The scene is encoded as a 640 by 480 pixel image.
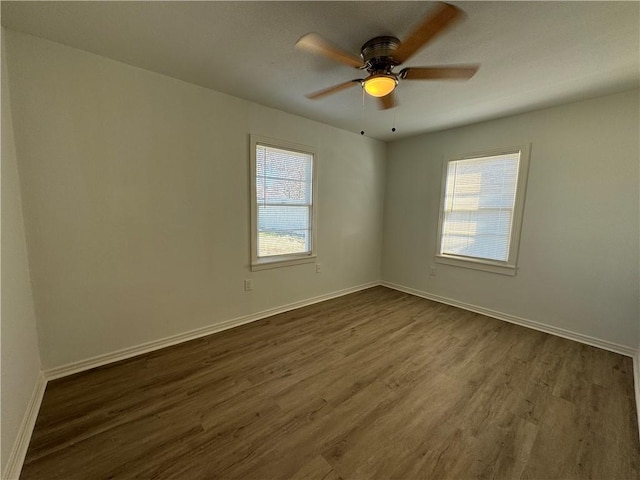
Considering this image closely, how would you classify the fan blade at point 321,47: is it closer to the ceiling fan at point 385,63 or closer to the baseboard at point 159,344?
the ceiling fan at point 385,63

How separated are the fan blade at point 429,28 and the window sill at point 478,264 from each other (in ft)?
9.10

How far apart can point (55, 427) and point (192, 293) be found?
1237mm

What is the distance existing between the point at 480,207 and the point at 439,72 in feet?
7.46

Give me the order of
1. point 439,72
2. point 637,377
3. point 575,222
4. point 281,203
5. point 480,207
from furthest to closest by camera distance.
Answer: point 480,207
point 281,203
point 575,222
point 637,377
point 439,72

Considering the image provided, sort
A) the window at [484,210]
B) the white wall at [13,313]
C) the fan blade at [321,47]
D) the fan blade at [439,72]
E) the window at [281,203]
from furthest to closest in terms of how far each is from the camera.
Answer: the window at [484,210], the window at [281,203], the fan blade at [439,72], the fan blade at [321,47], the white wall at [13,313]

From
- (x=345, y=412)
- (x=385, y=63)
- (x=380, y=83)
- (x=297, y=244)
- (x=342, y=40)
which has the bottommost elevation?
(x=345, y=412)

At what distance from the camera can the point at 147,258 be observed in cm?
230

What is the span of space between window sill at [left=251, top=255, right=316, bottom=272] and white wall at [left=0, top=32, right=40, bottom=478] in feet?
5.76

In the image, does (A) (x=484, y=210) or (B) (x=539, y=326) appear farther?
(A) (x=484, y=210)

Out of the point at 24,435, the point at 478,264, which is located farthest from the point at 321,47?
the point at 478,264

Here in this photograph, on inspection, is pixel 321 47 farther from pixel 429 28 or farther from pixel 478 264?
pixel 478 264

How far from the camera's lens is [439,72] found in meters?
1.71

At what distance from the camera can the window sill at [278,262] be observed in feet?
9.96

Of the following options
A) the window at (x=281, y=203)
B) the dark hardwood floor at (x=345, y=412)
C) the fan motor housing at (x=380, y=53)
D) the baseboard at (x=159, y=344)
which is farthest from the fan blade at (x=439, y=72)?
the baseboard at (x=159, y=344)
